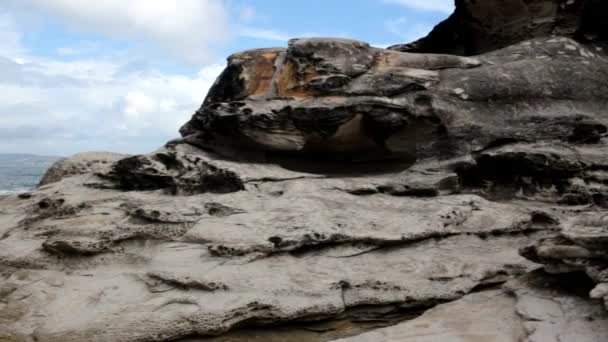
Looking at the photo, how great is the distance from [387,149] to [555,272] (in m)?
2.74

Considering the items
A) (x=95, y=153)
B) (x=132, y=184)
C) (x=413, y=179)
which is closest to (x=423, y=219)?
(x=413, y=179)

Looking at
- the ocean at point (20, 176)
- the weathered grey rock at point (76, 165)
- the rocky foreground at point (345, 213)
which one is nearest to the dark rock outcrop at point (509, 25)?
the rocky foreground at point (345, 213)

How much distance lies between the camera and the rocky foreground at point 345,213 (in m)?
5.19

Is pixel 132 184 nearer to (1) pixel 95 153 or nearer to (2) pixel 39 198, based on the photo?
(2) pixel 39 198

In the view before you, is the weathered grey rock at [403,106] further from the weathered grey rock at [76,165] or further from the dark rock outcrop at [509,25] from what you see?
the weathered grey rock at [76,165]

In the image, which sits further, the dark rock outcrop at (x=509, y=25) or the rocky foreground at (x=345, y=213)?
the dark rock outcrop at (x=509, y=25)

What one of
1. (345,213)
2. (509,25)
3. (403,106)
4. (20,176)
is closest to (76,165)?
(345,213)

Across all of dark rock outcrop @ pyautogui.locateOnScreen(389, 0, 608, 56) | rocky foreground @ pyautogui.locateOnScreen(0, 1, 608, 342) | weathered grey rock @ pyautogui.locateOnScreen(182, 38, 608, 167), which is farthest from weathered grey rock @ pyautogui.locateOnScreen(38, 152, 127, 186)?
dark rock outcrop @ pyautogui.locateOnScreen(389, 0, 608, 56)

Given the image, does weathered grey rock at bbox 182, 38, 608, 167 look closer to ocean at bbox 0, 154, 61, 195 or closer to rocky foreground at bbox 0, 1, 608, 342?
rocky foreground at bbox 0, 1, 608, 342

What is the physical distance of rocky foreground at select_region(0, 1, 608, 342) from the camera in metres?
5.19

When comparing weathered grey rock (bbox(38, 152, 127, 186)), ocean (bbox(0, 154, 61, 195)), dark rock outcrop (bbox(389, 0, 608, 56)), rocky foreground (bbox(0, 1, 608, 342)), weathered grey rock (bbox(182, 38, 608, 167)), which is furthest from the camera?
ocean (bbox(0, 154, 61, 195))

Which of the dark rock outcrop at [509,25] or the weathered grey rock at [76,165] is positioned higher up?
the dark rock outcrop at [509,25]

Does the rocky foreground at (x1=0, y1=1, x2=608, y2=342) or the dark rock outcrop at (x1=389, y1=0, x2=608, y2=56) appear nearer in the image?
the rocky foreground at (x1=0, y1=1, x2=608, y2=342)

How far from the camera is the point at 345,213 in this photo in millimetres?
6359
